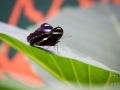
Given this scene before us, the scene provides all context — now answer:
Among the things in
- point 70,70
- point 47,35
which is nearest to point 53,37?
point 47,35

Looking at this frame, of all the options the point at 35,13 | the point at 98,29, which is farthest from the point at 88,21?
the point at 35,13

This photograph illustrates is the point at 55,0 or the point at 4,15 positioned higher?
the point at 55,0

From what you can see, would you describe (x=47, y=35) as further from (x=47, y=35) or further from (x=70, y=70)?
(x=70, y=70)

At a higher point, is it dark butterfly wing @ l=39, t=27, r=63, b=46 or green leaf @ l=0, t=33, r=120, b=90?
dark butterfly wing @ l=39, t=27, r=63, b=46

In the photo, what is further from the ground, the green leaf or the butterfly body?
the butterfly body

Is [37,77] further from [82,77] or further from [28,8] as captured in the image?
[82,77]

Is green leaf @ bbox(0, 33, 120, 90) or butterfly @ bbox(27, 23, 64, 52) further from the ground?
butterfly @ bbox(27, 23, 64, 52)

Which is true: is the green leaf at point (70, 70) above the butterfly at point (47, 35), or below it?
below

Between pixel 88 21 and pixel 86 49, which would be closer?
pixel 86 49

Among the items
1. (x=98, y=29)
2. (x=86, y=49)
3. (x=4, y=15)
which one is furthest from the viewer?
(x=4, y=15)

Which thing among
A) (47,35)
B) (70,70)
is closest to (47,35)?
(47,35)

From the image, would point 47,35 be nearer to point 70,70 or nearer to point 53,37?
point 53,37
